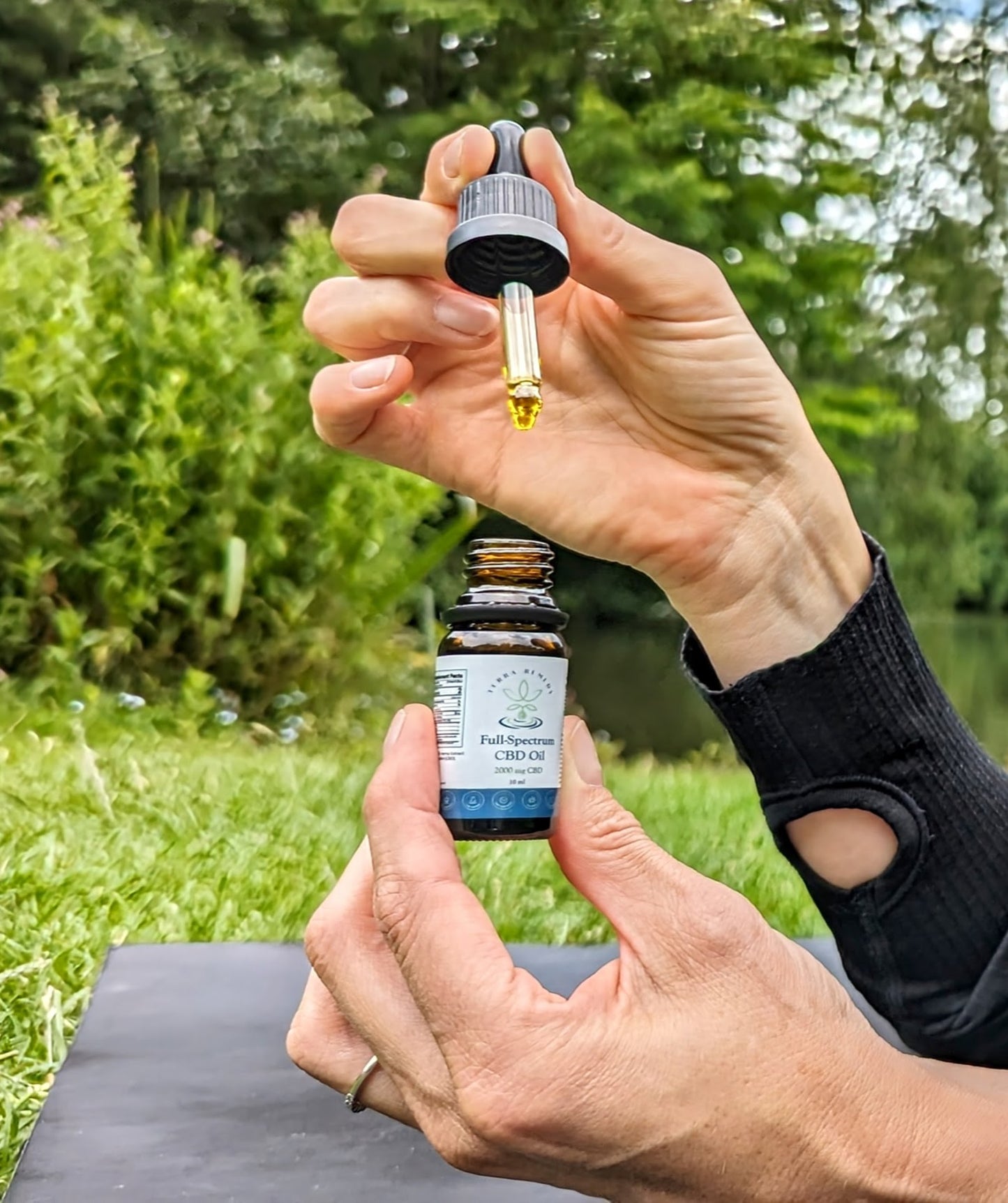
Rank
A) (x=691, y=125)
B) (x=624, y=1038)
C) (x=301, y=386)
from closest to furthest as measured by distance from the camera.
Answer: (x=624, y=1038)
(x=301, y=386)
(x=691, y=125)

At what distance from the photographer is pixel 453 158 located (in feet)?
2.90

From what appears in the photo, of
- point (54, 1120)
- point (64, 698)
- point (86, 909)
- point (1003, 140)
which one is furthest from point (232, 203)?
point (54, 1120)

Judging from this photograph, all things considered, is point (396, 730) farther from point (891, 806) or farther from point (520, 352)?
point (891, 806)

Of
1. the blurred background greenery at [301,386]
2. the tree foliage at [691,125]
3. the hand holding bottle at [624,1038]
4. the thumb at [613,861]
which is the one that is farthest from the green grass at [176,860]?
the tree foliage at [691,125]

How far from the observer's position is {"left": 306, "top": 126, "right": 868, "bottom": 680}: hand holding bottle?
1.08 m

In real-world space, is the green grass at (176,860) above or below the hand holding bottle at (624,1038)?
below

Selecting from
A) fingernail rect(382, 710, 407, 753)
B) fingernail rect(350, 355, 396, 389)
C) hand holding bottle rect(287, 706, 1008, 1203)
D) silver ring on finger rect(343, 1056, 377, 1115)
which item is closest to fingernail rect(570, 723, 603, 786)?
hand holding bottle rect(287, 706, 1008, 1203)

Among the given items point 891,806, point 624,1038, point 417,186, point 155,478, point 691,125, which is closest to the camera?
point 624,1038

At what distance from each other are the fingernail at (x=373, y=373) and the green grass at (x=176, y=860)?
0.75m

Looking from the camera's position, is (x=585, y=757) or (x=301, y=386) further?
(x=301, y=386)

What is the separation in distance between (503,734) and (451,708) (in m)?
0.04

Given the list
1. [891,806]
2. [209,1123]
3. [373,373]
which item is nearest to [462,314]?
[373,373]

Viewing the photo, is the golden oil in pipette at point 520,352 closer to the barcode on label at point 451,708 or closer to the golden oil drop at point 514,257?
the golden oil drop at point 514,257

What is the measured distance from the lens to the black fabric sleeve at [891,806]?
1068 mm
